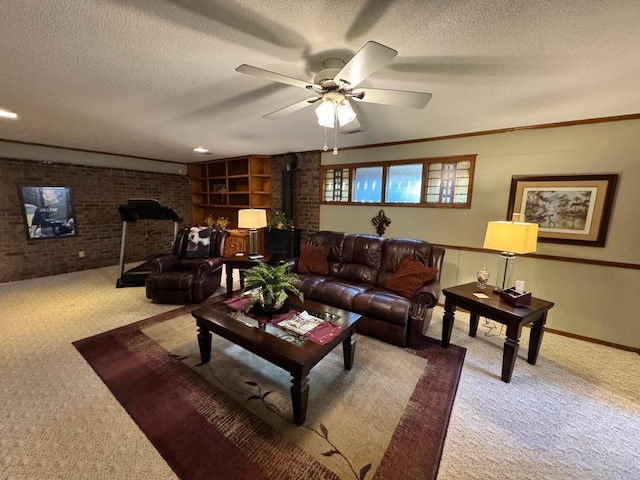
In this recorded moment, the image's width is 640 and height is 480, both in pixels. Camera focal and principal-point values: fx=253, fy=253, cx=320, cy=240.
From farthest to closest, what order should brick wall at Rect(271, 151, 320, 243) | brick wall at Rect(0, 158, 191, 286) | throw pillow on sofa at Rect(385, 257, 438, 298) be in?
brick wall at Rect(271, 151, 320, 243)
brick wall at Rect(0, 158, 191, 286)
throw pillow on sofa at Rect(385, 257, 438, 298)

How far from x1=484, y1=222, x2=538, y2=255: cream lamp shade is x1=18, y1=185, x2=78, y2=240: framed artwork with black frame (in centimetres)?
679

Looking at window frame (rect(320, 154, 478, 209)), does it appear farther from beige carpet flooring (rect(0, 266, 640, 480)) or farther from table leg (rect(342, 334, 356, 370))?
table leg (rect(342, 334, 356, 370))

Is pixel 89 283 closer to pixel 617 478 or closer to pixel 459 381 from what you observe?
pixel 459 381

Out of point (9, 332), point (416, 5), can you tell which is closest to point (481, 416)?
point (416, 5)

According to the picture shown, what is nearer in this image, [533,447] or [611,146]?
[533,447]

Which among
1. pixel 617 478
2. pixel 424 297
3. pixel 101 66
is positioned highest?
pixel 101 66

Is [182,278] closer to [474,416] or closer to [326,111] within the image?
[326,111]

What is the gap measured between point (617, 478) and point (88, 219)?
7401 millimetres

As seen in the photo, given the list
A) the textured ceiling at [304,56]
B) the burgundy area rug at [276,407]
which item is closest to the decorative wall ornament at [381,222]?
the textured ceiling at [304,56]

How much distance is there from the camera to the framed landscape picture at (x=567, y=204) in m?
2.67

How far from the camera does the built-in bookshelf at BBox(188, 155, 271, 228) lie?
547cm

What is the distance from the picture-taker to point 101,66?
5.66ft

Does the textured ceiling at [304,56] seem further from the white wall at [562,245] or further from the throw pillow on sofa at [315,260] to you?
the throw pillow on sofa at [315,260]

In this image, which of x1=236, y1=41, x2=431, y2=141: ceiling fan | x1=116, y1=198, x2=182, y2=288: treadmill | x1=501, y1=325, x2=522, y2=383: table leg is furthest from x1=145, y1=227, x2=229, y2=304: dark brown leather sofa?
x1=501, y1=325, x2=522, y2=383: table leg
